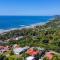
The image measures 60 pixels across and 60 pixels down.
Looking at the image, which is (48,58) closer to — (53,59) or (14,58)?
(53,59)

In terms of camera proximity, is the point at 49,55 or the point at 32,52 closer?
the point at 49,55

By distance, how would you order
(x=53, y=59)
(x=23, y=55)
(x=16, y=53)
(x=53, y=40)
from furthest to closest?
1. (x=53, y=40)
2. (x=16, y=53)
3. (x=23, y=55)
4. (x=53, y=59)

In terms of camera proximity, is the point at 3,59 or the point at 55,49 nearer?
the point at 3,59

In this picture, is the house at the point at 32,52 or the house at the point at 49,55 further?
the house at the point at 32,52

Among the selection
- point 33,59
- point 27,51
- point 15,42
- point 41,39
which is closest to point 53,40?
point 41,39

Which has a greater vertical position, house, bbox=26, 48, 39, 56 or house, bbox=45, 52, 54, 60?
house, bbox=45, 52, 54, 60

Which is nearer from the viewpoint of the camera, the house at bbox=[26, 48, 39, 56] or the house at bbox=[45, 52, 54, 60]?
the house at bbox=[45, 52, 54, 60]

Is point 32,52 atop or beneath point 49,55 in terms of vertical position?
beneath

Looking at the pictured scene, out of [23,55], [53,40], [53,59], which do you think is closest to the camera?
[53,59]

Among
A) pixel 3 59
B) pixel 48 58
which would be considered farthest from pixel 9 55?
pixel 48 58

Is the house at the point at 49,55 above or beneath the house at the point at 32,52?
above
